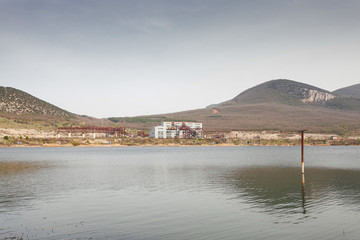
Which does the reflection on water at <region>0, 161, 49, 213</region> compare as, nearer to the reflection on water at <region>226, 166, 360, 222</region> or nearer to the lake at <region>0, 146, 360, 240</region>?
the lake at <region>0, 146, 360, 240</region>

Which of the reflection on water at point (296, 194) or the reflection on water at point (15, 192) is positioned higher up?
the reflection on water at point (15, 192)

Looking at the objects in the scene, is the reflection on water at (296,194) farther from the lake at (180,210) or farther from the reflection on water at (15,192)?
the reflection on water at (15,192)

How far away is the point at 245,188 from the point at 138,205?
52.6 feet

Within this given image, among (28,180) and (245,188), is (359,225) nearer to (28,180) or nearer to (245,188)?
(245,188)

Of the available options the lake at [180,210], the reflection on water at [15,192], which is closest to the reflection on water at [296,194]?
the lake at [180,210]

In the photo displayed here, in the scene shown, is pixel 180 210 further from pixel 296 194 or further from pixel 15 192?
pixel 15 192

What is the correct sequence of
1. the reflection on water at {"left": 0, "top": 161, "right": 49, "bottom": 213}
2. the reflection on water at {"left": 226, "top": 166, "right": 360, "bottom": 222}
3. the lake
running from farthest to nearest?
1. the reflection on water at {"left": 0, "top": 161, "right": 49, "bottom": 213}
2. the reflection on water at {"left": 226, "top": 166, "right": 360, "bottom": 222}
3. the lake

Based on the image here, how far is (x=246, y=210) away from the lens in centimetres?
2675

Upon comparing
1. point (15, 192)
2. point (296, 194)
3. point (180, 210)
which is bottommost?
point (296, 194)

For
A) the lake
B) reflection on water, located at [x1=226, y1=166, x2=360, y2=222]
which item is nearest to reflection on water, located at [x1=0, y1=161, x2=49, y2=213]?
the lake

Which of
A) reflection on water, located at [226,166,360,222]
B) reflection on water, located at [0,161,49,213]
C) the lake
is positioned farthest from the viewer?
reflection on water, located at [0,161,49,213]

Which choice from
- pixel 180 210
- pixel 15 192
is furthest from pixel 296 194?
pixel 15 192

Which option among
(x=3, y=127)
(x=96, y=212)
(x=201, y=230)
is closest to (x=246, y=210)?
(x=201, y=230)

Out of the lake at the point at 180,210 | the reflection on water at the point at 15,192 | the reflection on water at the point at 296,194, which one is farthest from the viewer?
the reflection on water at the point at 15,192
